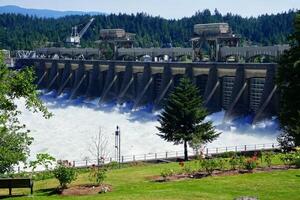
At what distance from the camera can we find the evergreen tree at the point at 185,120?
38.0m

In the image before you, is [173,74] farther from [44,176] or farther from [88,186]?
[88,186]

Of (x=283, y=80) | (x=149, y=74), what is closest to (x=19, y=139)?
(x=283, y=80)

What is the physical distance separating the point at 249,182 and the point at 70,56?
122487 millimetres

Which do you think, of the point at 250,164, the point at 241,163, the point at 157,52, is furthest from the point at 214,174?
the point at 157,52

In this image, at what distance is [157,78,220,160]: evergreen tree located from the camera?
38000 millimetres

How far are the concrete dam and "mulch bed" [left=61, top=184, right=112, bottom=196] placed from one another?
37.9 m

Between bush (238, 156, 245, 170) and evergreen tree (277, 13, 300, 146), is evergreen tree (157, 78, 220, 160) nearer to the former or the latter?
evergreen tree (277, 13, 300, 146)

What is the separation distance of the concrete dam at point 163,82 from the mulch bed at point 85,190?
3788cm

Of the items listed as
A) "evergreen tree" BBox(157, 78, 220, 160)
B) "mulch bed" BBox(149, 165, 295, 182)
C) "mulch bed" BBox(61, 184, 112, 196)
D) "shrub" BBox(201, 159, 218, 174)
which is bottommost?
"mulch bed" BBox(61, 184, 112, 196)

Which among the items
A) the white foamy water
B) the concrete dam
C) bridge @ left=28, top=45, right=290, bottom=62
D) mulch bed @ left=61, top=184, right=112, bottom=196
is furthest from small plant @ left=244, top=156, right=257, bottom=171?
bridge @ left=28, top=45, right=290, bottom=62

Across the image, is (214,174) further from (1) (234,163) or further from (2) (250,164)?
(2) (250,164)

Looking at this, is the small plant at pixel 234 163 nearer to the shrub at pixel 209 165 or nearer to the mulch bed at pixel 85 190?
the shrub at pixel 209 165

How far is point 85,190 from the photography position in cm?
2002

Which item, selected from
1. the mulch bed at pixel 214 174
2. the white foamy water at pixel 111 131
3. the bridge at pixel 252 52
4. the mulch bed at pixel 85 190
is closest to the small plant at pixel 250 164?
the mulch bed at pixel 214 174
